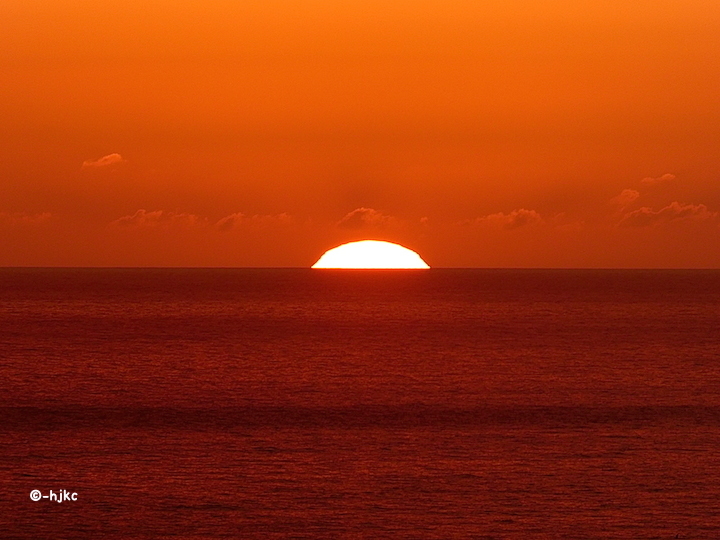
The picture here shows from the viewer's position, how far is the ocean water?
2397 cm

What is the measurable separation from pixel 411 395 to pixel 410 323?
180 ft

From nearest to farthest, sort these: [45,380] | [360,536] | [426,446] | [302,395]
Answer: [360,536], [426,446], [302,395], [45,380]

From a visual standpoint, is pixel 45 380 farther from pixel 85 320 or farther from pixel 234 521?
pixel 85 320

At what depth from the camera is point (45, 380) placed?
164 ft

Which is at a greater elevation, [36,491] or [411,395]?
[411,395]

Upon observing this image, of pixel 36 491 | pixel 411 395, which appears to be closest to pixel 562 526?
pixel 36 491

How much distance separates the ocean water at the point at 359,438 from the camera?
78.6 ft

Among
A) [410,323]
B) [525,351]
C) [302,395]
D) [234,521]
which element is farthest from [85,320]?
[234,521]

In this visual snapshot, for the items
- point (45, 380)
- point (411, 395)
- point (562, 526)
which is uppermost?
point (45, 380)

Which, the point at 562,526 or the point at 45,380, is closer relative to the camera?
the point at 562,526

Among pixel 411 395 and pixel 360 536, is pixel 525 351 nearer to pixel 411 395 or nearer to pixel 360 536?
pixel 411 395

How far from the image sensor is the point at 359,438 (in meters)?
33.8

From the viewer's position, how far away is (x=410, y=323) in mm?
99938

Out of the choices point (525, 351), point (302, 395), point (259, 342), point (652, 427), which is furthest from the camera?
point (259, 342)
